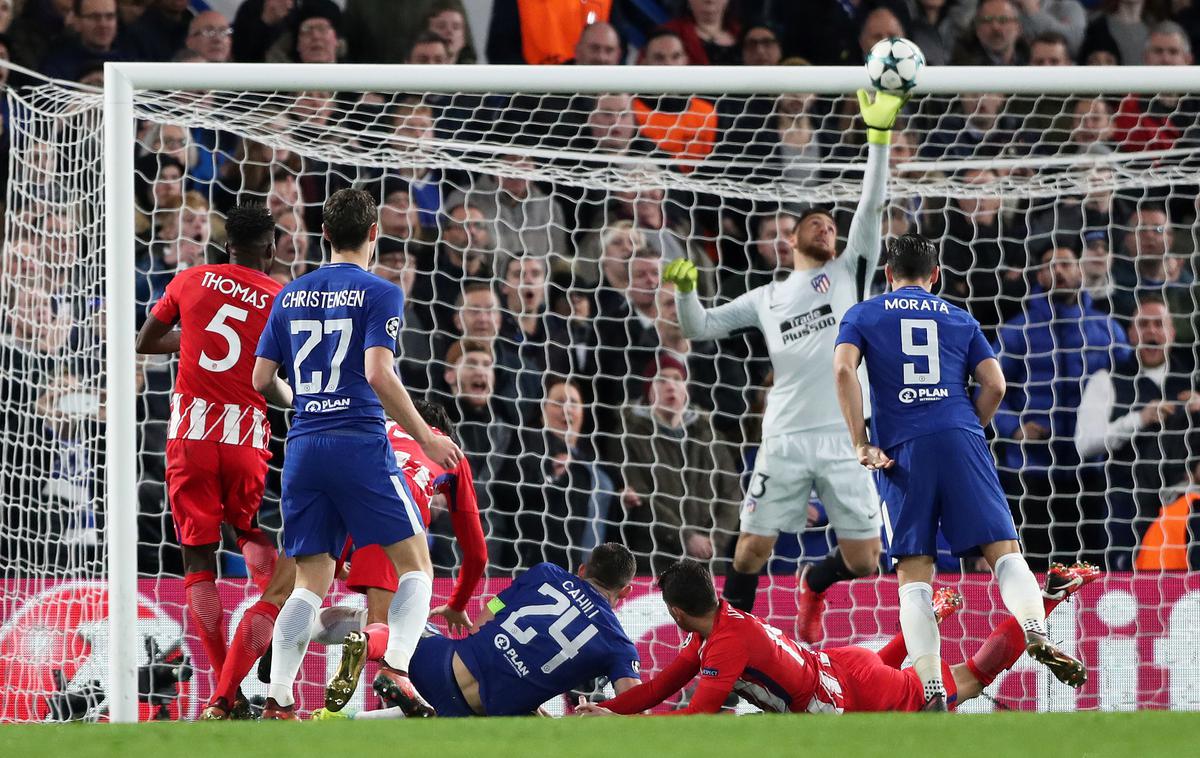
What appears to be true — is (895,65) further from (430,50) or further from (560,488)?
(430,50)

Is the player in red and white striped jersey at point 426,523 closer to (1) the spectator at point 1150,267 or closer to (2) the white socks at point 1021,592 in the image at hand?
(2) the white socks at point 1021,592

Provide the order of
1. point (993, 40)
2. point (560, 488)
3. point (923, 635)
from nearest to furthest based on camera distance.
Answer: point (923, 635), point (560, 488), point (993, 40)

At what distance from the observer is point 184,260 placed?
7.86m

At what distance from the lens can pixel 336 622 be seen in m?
6.30

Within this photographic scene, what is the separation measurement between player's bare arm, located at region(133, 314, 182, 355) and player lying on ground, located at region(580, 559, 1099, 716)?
209 cm

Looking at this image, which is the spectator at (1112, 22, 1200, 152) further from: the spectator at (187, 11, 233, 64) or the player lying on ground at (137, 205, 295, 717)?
the player lying on ground at (137, 205, 295, 717)

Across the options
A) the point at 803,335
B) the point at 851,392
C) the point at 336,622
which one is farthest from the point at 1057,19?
the point at 336,622

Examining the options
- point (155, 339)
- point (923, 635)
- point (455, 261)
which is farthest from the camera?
point (455, 261)

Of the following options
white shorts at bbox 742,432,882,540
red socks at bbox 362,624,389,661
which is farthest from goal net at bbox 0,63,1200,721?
red socks at bbox 362,624,389,661

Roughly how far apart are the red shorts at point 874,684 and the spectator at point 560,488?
1.93m

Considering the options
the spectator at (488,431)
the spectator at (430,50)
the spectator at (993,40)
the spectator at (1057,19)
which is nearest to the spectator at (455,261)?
the spectator at (488,431)

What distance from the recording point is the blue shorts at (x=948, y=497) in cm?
527

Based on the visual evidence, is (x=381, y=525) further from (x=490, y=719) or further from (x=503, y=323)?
(x=503, y=323)

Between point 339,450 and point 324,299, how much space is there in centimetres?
50
